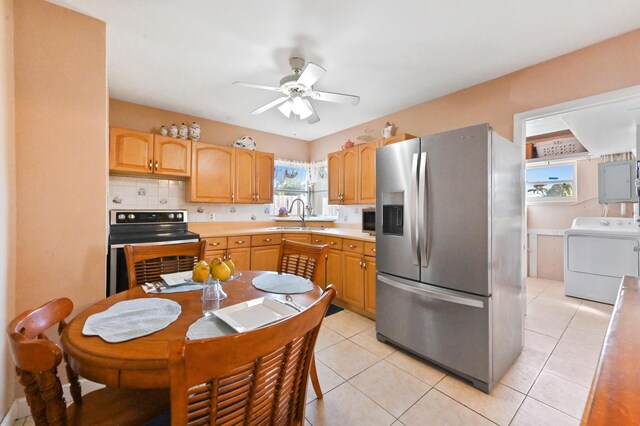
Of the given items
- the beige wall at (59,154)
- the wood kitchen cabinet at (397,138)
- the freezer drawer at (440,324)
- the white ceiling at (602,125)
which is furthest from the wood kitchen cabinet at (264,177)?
the white ceiling at (602,125)

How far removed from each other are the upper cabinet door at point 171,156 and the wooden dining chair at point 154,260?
162 cm

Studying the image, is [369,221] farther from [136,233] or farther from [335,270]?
[136,233]

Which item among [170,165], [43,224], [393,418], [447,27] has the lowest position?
[393,418]

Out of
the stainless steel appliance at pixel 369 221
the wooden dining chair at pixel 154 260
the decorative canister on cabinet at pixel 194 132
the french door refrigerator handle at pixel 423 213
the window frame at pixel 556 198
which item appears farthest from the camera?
the window frame at pixel 556 198

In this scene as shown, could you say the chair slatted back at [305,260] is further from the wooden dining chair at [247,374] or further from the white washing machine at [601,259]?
the white washing machine at [601,259]

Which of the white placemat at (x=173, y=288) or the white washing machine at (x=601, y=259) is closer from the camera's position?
the white placemat at (x=173, y=288)

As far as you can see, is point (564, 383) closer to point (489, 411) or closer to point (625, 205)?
point (489, 411)

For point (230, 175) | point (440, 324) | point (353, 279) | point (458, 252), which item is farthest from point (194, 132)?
point (440, 324)

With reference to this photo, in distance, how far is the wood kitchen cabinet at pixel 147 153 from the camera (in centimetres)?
279

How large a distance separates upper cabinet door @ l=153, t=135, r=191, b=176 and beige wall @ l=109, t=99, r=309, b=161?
0.38 meters

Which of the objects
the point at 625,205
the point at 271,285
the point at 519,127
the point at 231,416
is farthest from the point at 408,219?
the point at 625,205

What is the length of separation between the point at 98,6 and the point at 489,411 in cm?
353

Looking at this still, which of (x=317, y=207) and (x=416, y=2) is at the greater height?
(x=416, y=2)

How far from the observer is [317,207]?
4703 millimetres
